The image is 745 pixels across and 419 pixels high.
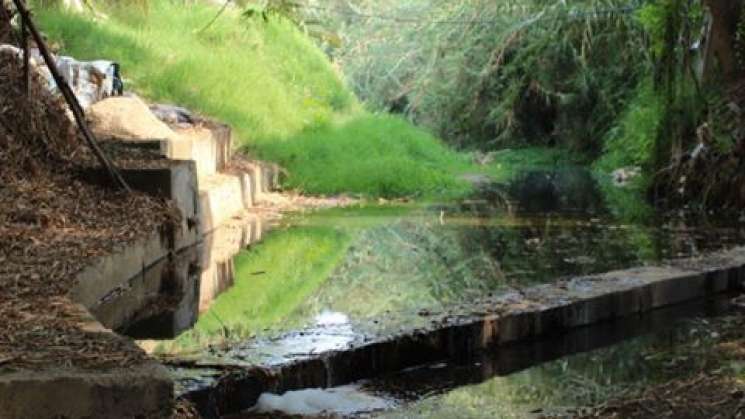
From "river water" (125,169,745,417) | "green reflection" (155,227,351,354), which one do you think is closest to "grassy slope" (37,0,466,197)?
"river water" (125,169,745,417)

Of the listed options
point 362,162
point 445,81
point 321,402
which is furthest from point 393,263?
point 445,81

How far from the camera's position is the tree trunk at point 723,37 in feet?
40.0

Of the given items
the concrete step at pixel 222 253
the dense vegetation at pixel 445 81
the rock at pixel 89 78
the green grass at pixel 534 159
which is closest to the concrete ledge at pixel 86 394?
the concrete step at pixel 222 253

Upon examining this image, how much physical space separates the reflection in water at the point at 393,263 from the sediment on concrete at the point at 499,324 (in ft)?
0.41

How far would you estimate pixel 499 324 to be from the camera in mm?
5605

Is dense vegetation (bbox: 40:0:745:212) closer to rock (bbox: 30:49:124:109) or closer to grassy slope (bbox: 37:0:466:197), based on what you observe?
grassy slope (bbox: 37:0:466:197)

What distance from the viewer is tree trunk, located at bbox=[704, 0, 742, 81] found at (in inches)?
480

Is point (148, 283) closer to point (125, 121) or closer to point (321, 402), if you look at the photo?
point (321, 402)

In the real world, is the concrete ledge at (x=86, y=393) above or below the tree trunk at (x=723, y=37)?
below

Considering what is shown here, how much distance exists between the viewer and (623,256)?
348 inches

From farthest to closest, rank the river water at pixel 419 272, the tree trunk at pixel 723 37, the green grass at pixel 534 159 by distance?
the green grass at pixel 534 159 < the tree trunk at pixel 723 37 < the river water at pixel 419 272

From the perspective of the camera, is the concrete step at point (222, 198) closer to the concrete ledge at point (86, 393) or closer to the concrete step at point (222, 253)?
the concrete step at point (222, 253)

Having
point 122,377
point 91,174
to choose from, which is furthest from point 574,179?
point 122,377

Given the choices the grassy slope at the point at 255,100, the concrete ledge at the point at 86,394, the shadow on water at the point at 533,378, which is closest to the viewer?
the concrete ledge at the point at 86,394
